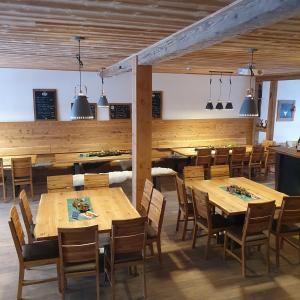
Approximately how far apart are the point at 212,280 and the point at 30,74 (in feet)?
22.2

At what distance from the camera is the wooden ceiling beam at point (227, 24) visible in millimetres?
2041

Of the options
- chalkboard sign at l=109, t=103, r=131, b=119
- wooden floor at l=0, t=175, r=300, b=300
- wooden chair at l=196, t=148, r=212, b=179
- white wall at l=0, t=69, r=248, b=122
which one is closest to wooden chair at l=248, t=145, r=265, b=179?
wooden chair at l=196, t=148, r=212, b=179

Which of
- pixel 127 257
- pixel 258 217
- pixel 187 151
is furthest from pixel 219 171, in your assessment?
pixel 127 257

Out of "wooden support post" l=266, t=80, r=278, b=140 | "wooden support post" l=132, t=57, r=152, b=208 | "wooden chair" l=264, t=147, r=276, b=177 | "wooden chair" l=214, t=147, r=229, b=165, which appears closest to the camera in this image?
"wooden support post" l=132, t=57, r=152, b=208

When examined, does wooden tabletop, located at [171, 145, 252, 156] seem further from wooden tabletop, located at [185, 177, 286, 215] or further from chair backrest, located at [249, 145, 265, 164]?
wooden tabletop, located at [185, 177, 286, 215]

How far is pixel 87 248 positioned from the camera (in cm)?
327

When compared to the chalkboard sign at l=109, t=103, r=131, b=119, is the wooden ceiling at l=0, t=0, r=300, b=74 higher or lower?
higher

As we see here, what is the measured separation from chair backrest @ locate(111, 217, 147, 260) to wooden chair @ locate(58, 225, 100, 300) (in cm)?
20

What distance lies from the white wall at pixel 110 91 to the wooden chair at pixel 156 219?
200 inches

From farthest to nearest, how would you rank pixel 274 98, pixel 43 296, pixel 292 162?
pixel 274 98 < pixel 292 162 < pixel 43 296

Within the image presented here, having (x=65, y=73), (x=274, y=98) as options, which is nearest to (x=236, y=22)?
(x=65, y=73)

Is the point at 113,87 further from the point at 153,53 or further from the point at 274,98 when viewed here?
the point at 274,98

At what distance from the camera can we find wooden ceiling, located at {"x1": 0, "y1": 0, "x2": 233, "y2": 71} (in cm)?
245

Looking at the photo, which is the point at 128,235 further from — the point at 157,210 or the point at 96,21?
the point at 96,21
